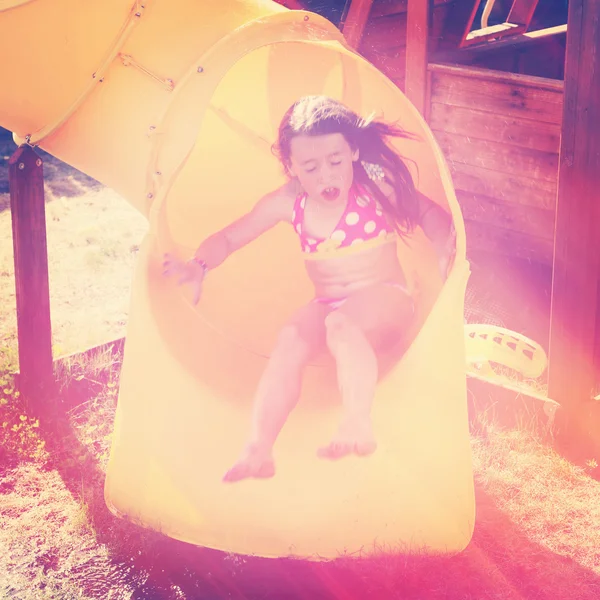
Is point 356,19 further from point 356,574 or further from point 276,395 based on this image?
point 356,574

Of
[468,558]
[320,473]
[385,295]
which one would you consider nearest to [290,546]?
[320,473]

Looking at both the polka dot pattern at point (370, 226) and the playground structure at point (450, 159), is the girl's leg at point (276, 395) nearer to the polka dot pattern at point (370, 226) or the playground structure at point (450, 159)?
the playground structure at point (450, 159)

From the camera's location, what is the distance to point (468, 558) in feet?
8.73

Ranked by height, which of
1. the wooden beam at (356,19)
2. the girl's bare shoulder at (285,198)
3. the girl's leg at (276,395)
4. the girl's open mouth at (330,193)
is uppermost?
the wooden beam at (356,19)

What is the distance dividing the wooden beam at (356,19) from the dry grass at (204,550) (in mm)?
2065

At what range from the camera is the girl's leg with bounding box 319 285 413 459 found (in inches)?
96.0

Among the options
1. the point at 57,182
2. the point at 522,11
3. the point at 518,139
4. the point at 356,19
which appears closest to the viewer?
the point at 518,139

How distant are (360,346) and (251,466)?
45cm

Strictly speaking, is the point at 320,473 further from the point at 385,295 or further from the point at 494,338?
the point at 494,338

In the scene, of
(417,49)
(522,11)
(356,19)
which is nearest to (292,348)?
(417,49)

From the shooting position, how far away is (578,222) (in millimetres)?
2990

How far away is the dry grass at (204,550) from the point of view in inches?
101

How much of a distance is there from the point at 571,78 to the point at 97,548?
2.09 m

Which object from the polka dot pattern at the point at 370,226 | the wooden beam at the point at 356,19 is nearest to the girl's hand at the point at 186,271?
the polka dot pattern at the point at 370,226
